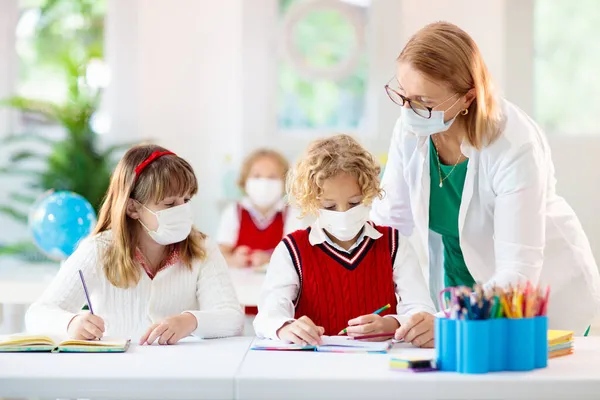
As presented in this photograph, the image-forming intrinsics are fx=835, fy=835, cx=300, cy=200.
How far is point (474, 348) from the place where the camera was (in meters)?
1.45

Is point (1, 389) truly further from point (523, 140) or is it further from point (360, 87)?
point (360, 87)

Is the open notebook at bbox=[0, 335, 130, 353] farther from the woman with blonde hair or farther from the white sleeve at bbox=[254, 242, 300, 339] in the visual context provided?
the woman with blonde hair

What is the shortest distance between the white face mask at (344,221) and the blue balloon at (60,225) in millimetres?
1814

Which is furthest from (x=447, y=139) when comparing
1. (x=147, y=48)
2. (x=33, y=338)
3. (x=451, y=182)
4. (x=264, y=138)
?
(x=147, y=48)

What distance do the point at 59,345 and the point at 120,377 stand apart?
12.6 inches

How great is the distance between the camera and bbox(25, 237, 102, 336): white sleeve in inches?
75.9

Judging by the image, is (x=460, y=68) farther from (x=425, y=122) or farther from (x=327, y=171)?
Answer: (x=327, y=171)

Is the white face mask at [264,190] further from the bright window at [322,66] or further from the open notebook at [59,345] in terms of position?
the open notebook at [59,345]

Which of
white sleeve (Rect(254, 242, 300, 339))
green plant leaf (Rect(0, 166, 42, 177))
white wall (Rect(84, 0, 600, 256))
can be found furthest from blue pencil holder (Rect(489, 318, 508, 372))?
green plant leaf (Rect(0, 166, 42, 177))

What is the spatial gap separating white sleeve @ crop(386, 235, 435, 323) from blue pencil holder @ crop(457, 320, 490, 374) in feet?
1.61

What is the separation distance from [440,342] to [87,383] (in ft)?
2.04

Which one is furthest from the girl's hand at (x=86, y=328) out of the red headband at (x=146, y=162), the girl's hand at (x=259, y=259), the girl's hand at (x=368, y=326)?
the girl's hand at (x=259, y=259)

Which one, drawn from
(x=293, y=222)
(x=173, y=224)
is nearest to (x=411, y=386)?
(x=173, y=224)

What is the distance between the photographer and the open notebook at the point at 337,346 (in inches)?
66.3
